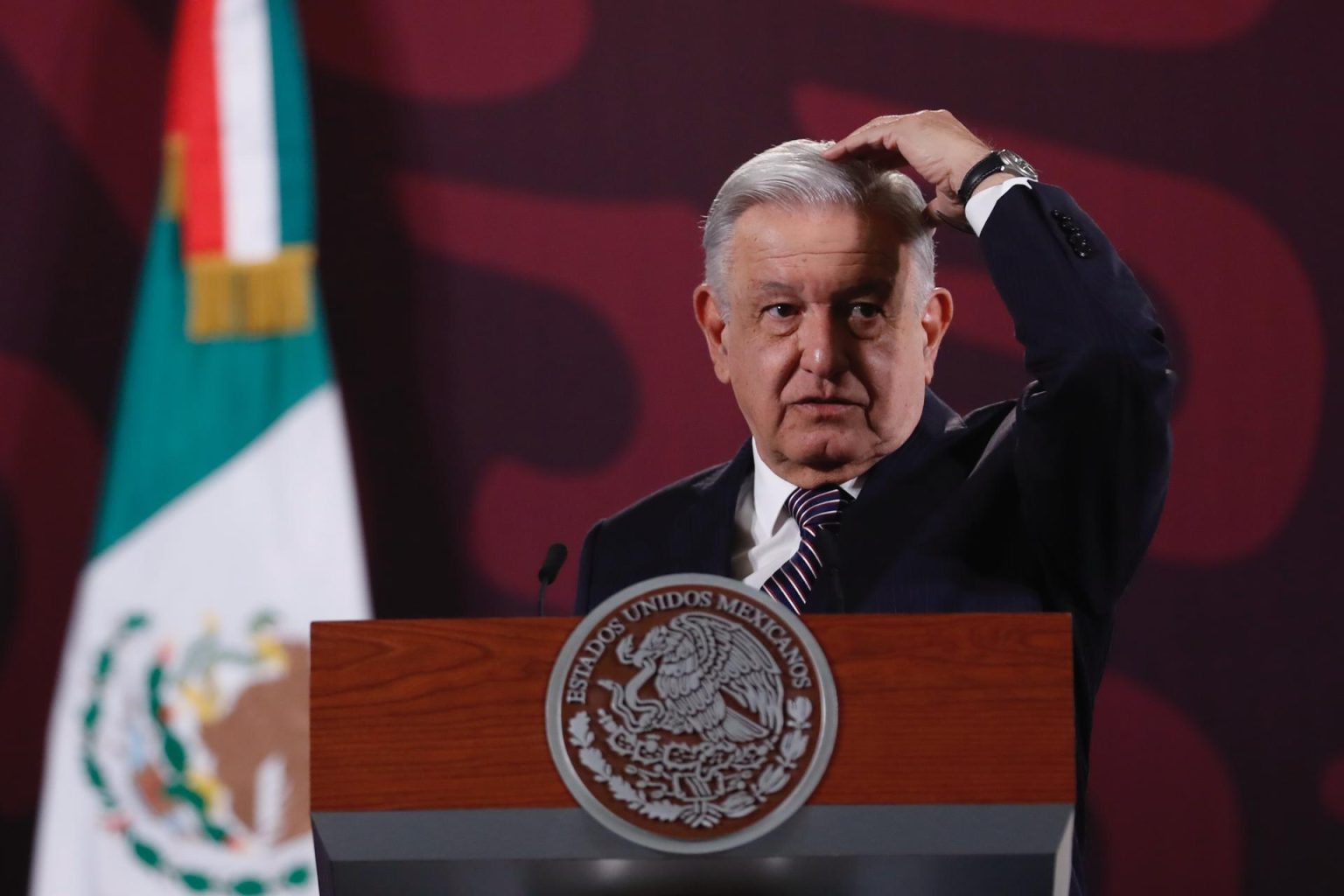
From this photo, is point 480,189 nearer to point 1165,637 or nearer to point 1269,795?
point 1165,637

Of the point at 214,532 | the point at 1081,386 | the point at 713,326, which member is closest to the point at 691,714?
the point at 1081,386

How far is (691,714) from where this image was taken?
3.87 feet

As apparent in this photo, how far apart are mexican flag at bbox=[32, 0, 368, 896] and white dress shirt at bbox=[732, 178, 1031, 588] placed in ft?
4.23

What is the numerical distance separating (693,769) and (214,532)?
225cm

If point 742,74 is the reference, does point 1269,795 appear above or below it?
below

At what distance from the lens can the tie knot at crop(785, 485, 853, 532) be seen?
6.29 ft

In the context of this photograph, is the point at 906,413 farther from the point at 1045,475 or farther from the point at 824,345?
the point at 1045,475

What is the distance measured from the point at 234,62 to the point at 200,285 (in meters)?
0.51

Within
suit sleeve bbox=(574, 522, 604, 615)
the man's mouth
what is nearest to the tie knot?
the man's mouth

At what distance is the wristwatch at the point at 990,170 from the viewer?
1810mm

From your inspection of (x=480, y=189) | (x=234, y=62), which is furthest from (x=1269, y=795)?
(x=234, y=62)

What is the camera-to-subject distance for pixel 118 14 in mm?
3314

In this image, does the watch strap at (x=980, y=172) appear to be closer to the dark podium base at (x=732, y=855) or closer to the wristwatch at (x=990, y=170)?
the wristwatch at (x=990, y=170)

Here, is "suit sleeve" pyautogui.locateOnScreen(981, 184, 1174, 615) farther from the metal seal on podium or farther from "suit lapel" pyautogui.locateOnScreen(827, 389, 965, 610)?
the metal seal on podium
